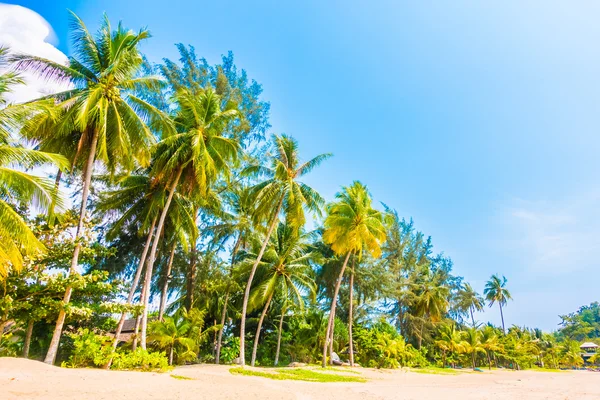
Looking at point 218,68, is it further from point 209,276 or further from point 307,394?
point 307,394

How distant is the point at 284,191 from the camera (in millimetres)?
19875

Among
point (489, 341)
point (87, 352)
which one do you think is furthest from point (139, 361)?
point (489, 341)

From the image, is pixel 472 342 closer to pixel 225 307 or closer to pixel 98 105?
pixel 225 307

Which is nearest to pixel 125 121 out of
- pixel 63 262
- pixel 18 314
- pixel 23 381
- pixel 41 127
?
pixel 41 127

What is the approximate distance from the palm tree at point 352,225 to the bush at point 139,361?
36.0ft

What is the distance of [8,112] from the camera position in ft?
30.8

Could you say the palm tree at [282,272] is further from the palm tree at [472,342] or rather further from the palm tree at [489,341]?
the palm tree at [489,341]

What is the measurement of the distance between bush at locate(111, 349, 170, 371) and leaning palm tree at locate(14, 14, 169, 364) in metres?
2.58

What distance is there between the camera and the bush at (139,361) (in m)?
12.6

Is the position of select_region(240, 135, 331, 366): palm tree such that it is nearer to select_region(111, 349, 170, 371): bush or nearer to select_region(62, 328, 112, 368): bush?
select_region(111, 349, 170, 371): bush

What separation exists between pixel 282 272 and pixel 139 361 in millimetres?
11243

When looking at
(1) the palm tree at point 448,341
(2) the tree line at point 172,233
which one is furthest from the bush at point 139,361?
(1) the palm tree at point 448,341

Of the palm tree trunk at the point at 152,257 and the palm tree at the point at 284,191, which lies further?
the palm tree at the point at 284,191

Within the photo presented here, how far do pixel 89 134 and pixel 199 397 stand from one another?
36.1 feet
